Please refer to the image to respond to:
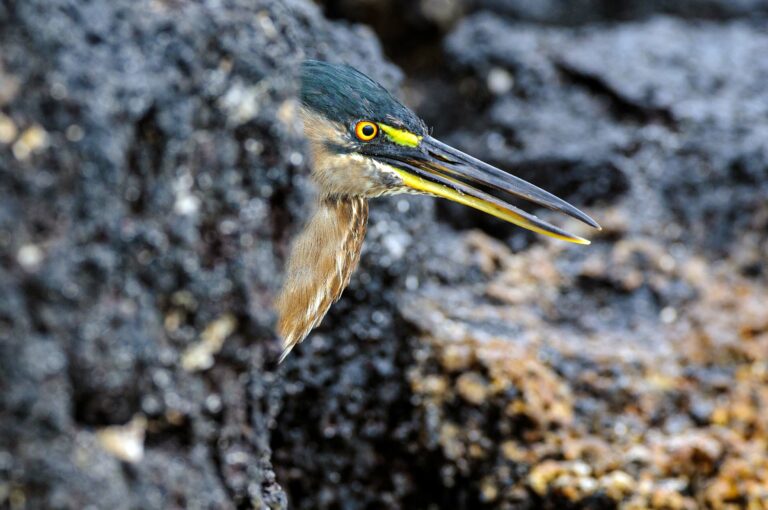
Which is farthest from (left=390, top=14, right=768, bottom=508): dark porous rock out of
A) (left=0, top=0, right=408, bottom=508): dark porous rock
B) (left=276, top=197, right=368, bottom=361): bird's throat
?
(left=0, top=0, right=408, bottom=508): dark porous rock

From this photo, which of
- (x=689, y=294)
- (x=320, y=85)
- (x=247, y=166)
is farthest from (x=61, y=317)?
(x=689, y=294)

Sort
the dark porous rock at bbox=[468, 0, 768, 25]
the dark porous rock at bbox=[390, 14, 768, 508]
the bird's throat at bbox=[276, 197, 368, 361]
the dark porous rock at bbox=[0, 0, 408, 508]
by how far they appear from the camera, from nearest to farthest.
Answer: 1. the dark porous rock at bbox=[0, 0, 408, 508]
2. the bird's throat at bbox=[276, 197, 368, 361]
3. the dark porous rock at bbox=[390, 14, 768, 508]
4. the dark porous rock at bbox=[468, 0, 768, 25]

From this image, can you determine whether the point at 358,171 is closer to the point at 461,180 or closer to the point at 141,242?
the point at 461,180

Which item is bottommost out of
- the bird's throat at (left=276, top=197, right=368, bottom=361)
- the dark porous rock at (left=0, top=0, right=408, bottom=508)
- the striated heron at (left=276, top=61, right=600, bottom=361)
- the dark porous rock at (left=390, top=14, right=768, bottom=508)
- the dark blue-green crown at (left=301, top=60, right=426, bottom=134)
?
the dark porous rock at (left=390, top=14, right=768, bottom=508)

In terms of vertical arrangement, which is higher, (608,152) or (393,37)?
Answer: (608,152)

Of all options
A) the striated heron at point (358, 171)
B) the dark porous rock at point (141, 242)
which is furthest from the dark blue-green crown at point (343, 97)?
the dark porous rock at point (141, 242)

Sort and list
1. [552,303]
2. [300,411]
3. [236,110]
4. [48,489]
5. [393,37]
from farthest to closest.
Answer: [393,37] → [552,303] → [300,411] → [236,110] → [48,489]

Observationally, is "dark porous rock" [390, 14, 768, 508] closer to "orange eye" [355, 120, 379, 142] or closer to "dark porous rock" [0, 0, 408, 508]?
"orange eye" [355, 120, 379, 142]

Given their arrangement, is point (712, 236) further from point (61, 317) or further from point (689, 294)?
point (61, 317)
